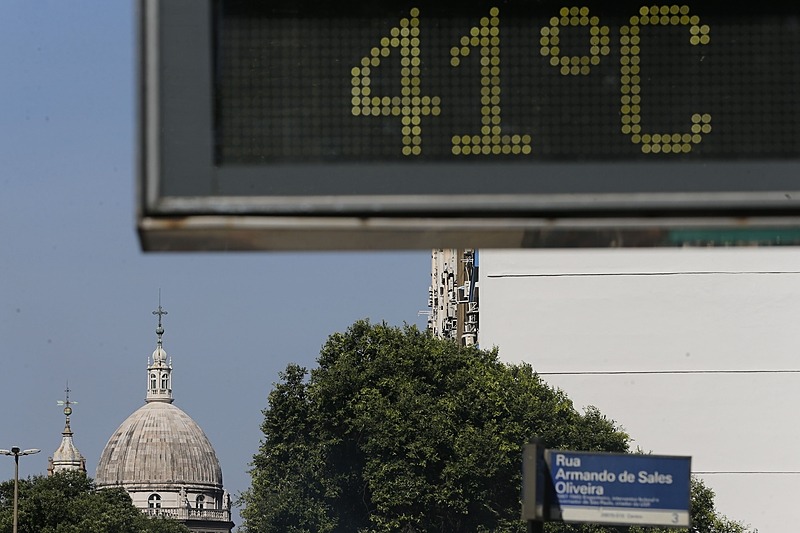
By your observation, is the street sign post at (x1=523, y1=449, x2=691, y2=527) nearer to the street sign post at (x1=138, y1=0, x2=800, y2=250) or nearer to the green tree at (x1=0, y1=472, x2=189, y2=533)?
the street sign post at (x1=138, y1=0, x2=800, y2=250)

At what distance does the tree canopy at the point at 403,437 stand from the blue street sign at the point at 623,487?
39222 millimetres

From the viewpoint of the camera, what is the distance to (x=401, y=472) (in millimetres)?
58812

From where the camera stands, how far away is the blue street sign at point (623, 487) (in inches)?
705

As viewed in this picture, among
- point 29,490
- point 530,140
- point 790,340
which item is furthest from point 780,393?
point 530,140

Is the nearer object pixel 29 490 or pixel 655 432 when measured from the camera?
pixel 655 432

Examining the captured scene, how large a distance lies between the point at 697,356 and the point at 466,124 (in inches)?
2569

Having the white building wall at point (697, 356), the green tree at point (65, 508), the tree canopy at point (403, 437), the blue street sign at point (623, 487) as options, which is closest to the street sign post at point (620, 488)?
the blue street sign at point (623, 487)

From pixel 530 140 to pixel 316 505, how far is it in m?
57.4

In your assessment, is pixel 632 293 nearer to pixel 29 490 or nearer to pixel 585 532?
pixel 585 532

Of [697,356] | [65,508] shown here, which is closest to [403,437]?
[697,356]

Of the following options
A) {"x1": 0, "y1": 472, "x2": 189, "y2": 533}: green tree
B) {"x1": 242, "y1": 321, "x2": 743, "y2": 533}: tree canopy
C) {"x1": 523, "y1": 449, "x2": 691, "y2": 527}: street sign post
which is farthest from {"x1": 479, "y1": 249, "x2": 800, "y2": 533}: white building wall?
{"x1": 523, "y1": 449, "x2": 691, "y2": 527}: street sign post

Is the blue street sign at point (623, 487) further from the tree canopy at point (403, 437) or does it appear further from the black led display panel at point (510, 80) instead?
the tree canopy at point (403, 437)

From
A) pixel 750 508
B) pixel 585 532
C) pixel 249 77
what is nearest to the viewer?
pixel 249 77

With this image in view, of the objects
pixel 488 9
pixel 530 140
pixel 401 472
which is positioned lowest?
pixel 530 140
